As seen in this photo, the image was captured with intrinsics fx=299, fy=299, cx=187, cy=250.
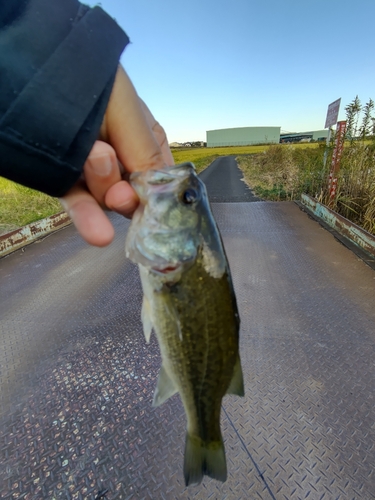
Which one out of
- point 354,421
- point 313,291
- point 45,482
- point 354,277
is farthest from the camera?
point 354,277

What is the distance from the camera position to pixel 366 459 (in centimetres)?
173

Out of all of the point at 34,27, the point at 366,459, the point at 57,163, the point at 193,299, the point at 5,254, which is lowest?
the point at 366,459

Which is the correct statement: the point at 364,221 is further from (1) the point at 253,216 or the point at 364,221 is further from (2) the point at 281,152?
(2) the point at 281,152

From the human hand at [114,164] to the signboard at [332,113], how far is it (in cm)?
716

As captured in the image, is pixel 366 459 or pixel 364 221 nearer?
pixel 366 459

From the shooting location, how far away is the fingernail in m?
0.94

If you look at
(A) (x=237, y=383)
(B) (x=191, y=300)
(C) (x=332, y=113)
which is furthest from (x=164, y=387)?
(C) (x=332, y=113)

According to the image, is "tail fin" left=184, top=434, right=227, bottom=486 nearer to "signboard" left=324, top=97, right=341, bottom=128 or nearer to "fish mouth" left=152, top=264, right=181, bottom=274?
"fish mouth" left=152, top=264, right=181, bottom=274

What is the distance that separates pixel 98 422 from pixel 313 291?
2653mm

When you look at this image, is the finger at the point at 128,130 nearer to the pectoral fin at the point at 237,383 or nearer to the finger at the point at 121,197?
the finger at the point at 121,197

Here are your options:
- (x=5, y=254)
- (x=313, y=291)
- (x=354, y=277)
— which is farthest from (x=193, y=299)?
(x=5, y=254)

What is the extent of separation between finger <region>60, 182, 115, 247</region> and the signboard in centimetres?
734

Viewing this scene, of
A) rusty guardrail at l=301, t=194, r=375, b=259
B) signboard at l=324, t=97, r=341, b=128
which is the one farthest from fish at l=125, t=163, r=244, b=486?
signboard at l=324, t=97, r=341, b=128

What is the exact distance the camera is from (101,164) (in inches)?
38.0
